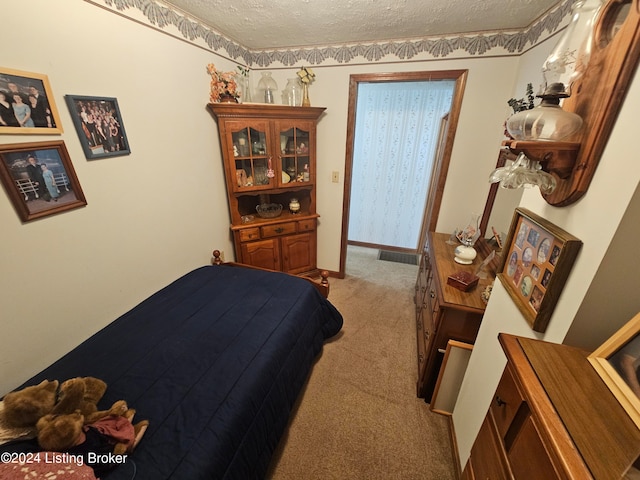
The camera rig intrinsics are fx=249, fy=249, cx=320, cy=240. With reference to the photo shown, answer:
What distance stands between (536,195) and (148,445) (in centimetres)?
163

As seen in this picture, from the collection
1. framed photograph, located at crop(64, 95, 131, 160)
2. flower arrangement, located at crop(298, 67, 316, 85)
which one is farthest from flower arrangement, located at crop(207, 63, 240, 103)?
framed photograph, located at crop(64, 95, 131, 160)

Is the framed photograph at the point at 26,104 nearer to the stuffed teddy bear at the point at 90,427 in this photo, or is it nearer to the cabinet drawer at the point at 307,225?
the stuffed teddy bear at the point at 90,427

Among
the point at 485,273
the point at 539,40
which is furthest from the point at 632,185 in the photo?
the point at 539,40

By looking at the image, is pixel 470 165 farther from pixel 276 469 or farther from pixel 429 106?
pixel 276 469

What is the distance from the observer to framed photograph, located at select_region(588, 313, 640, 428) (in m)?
0.50

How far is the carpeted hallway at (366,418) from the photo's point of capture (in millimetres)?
1315

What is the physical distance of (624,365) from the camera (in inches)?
20.7

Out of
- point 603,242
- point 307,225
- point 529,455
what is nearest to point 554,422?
point 529,455

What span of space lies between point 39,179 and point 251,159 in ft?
4.63

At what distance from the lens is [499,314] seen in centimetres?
100

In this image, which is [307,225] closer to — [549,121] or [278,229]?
[278,229]

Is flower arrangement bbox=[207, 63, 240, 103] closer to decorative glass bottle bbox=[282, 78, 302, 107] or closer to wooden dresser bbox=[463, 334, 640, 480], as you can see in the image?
decorative glass bottle bbox=[282, 78, 302, 107]

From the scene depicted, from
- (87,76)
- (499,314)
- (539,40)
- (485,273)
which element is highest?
(539,40)

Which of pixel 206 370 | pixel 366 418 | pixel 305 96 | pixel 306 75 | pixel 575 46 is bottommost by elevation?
pixel 366 418
